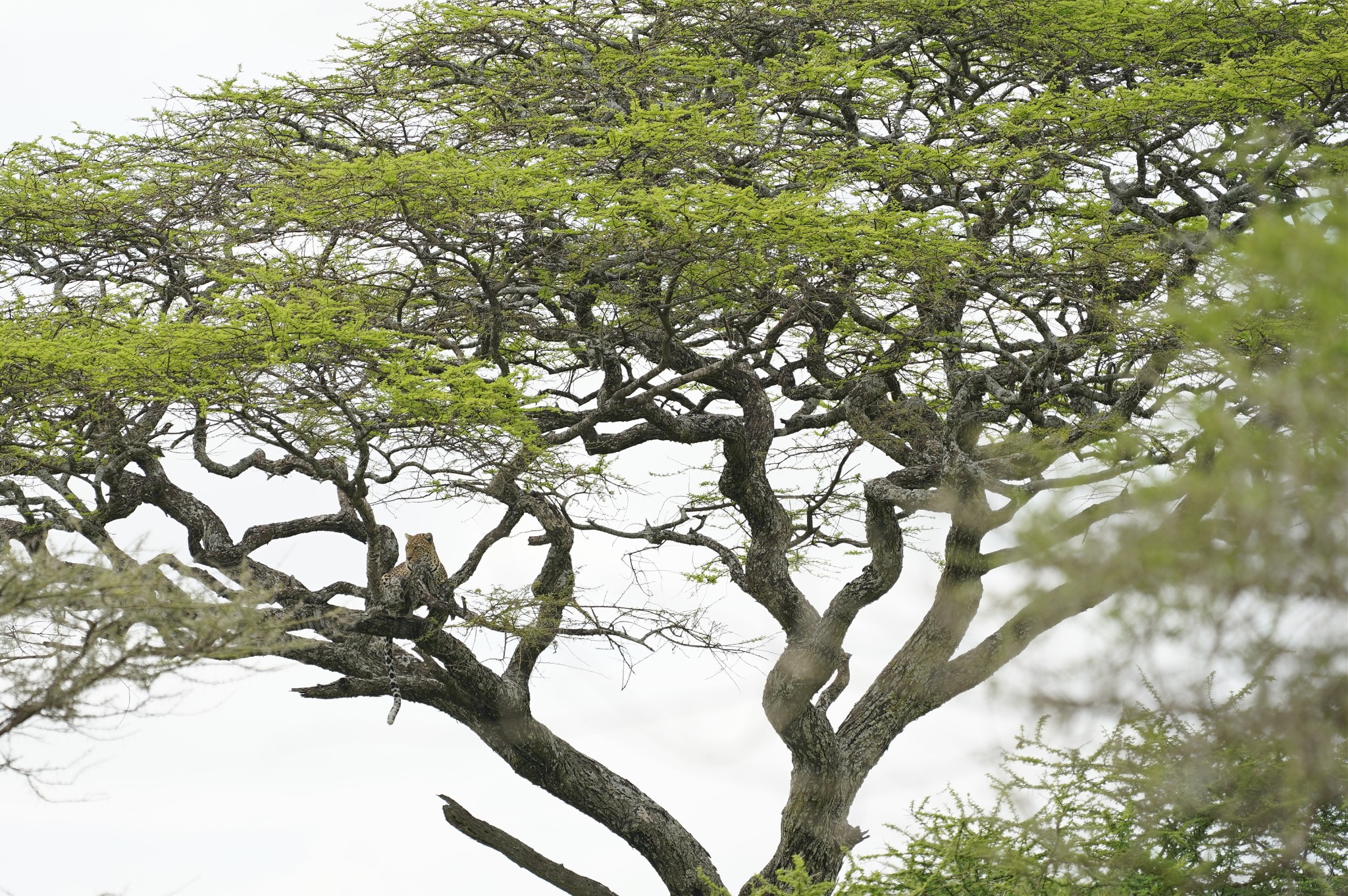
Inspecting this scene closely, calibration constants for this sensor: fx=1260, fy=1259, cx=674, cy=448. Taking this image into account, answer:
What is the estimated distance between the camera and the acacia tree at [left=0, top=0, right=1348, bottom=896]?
20.6 feet

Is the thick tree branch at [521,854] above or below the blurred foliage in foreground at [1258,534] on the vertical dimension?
above

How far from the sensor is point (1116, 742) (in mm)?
5035

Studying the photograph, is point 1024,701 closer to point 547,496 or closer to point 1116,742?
point 1116,742

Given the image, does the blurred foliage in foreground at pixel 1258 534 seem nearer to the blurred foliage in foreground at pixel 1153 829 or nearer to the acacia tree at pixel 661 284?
the blurred foliage in foreground at pixel 1153 829

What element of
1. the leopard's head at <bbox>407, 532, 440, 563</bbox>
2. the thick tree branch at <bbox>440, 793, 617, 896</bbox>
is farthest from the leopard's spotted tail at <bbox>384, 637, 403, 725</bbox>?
the thick tree branch at <bbox>440, 793, 617, 896</bbox>

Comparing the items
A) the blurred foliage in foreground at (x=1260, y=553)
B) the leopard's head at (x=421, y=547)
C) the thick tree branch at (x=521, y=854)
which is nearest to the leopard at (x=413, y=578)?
the leopard's head at (x=421, y=547)

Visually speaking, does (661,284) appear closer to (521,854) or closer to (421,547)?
(421,547)

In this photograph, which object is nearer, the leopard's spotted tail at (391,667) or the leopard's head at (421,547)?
the leopard's head at (421,547)

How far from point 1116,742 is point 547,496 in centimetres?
400

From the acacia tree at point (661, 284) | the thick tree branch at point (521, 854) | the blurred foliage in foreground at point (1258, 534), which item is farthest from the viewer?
the thick tree branch at point (521, 854)

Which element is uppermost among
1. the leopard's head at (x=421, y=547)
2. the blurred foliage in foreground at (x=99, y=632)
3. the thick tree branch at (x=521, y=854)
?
the leopard's head at (x=421, y=547)

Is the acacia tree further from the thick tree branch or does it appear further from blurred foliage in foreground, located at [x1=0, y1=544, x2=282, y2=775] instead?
blurred foliage in foreground, located at [x1=0, y1=544, x2=282, y2=775]

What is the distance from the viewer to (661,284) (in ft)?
23.5

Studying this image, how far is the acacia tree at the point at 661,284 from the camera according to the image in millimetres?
6277
